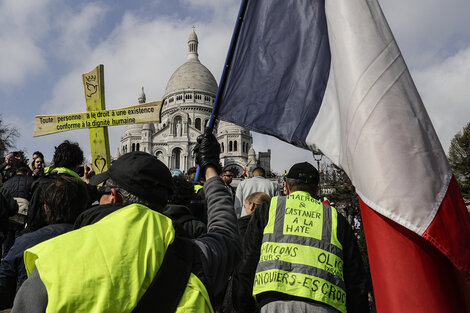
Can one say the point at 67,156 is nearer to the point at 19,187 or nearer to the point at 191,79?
the point at 19,187

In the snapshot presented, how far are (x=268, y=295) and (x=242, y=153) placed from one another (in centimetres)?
5480

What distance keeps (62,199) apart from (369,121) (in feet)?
6.60

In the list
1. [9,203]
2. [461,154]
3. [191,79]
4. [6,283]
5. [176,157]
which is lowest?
[6,283]

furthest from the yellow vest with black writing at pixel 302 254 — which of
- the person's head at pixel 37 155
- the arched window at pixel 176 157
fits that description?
the arched window at pixel 176 157

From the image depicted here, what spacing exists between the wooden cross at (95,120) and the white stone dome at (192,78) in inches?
2529

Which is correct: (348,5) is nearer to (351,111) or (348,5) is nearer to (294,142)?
(351,111)

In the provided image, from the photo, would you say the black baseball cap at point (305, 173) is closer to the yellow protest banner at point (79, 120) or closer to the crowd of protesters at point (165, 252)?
the crowd of protesters at point (165, 252)

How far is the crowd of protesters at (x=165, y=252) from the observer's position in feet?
4.29

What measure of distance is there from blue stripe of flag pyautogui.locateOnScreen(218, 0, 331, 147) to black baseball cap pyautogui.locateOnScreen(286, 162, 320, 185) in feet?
0.88

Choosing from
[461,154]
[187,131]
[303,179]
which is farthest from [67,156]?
[187,131]

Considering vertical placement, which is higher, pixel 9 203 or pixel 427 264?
pixel 9 203

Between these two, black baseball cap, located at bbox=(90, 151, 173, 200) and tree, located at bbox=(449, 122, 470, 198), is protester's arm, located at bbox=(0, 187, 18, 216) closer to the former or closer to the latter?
black baseball cap, located at bbox=(90, 151, 173, 200)

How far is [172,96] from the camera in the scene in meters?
70.5

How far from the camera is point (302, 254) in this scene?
8.71 ft
